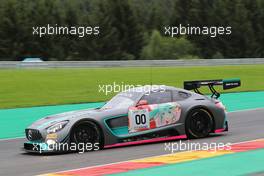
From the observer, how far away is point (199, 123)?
39.2ft

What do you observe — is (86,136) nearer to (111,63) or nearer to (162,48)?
(111,63)

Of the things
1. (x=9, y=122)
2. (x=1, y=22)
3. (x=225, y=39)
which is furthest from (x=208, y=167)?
(x=225, y=39)

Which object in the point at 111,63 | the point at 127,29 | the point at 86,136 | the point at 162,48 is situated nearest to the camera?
the point at 86,136

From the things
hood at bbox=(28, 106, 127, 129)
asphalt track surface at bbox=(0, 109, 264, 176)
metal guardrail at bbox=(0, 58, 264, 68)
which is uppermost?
metal guardrail at bbox=(0, 58, 264, 68)

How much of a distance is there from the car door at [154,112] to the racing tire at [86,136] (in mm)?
738

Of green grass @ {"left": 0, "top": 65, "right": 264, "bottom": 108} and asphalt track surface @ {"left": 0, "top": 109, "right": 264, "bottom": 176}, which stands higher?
green grass @ {"left": 0, "top": 65, "right": 264, "bottom": 108}

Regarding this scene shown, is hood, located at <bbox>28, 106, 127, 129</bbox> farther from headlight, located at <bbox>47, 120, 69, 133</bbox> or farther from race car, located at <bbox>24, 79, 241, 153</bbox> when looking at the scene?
headlight, located at <bbox>47, 120, 69, 133</bbox>

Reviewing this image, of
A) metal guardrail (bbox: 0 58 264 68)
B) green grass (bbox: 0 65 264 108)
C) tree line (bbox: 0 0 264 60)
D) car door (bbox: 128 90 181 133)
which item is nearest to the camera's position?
car door (bbox: 128 90 181 133)

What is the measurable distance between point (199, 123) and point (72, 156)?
3.06 m

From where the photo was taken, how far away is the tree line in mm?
65188

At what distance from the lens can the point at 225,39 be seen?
75.1 meters

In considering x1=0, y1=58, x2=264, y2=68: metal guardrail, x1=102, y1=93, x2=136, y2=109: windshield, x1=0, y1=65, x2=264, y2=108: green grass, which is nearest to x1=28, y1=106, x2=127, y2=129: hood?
x1=102, y1=93, x2=136, y2=109: windshield

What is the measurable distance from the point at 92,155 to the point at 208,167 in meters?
2.44

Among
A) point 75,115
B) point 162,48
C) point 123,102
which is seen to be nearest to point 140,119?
point 123,102
